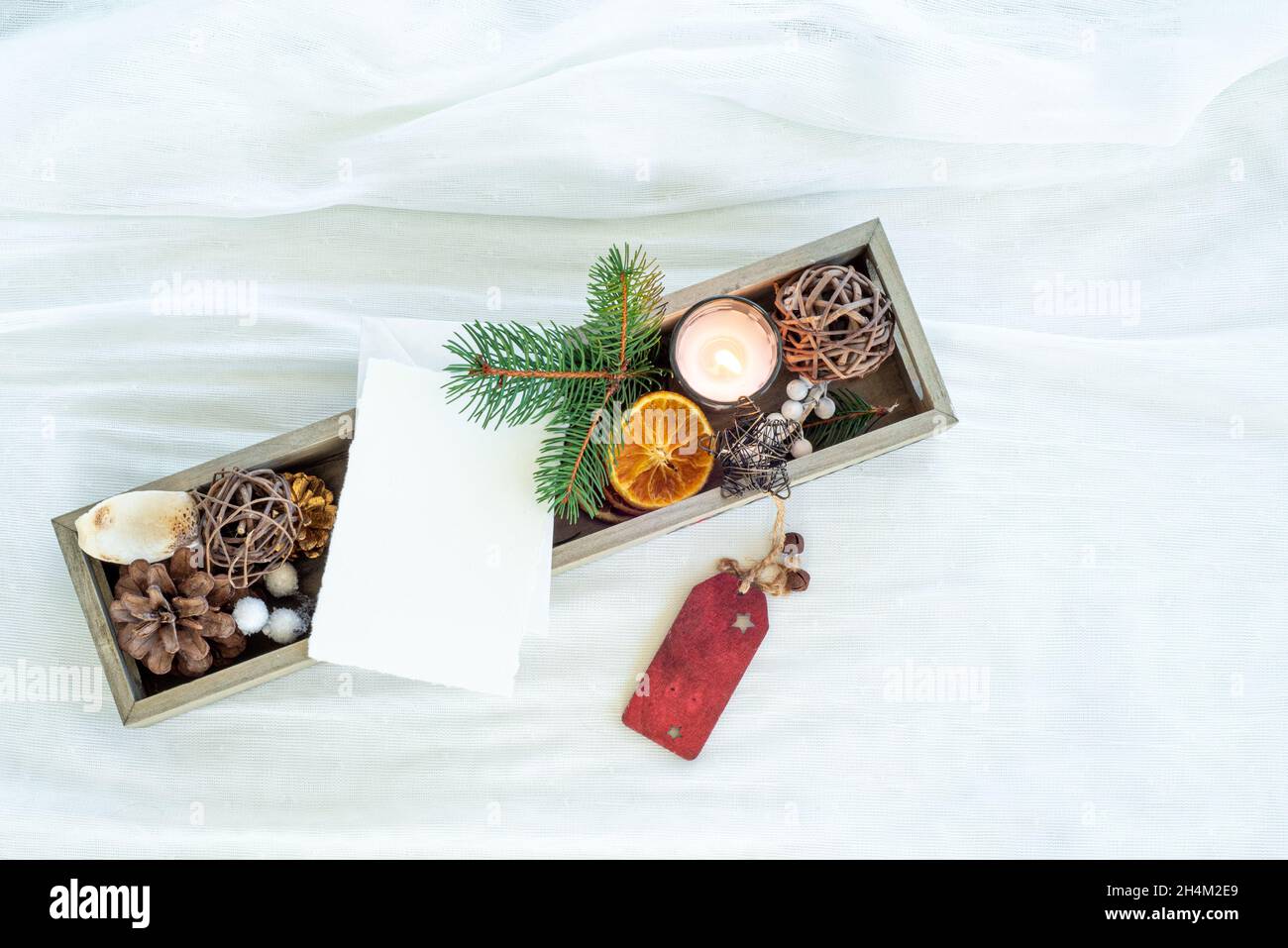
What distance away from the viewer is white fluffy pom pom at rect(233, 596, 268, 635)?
2.97ft

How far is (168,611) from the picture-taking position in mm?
877

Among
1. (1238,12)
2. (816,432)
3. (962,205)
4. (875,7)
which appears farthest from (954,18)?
(816,432)

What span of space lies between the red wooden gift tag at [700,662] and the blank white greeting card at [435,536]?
0.76ft

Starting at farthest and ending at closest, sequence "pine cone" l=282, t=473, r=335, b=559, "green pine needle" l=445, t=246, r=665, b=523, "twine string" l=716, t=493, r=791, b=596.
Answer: "twine string" l=716, t=493, r=791, b=596
"pine cone" l=282, t=473, r=335, b=559
"green pine needle" l=445, t=246, r=665, b=523

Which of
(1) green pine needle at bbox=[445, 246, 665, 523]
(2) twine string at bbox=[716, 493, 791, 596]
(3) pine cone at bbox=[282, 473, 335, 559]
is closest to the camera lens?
(1) green pine needle at bbox=[445, 246, 665, 523]

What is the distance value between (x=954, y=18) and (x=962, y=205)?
203 millimetres

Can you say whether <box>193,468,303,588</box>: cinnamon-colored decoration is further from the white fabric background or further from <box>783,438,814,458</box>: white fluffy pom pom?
<box>783,438,814,458</box>: white fluffy pom pom

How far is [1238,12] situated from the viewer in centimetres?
110

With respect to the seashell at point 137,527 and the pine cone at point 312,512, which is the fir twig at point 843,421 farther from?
the seashell at point 137,527

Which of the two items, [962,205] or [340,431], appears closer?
[340,431]

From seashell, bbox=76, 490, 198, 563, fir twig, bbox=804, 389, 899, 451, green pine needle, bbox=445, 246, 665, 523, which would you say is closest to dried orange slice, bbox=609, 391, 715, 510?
green pine needle, bbox=445, 246, 665, 523

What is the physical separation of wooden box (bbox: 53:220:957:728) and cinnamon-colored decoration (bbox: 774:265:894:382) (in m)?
0.04

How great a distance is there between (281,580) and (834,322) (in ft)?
1.89

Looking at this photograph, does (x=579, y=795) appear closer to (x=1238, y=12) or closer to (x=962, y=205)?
(x=962, y=205)
